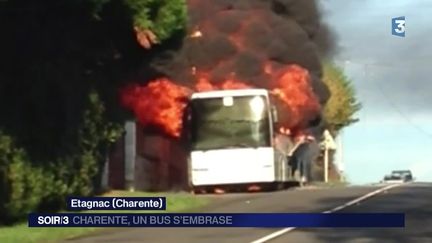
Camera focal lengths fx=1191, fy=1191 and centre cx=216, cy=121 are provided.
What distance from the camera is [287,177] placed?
45.2m

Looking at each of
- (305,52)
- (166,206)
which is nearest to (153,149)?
(305,52)

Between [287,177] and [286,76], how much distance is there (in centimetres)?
1214

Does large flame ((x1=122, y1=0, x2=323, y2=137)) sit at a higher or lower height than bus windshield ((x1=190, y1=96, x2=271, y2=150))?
higher

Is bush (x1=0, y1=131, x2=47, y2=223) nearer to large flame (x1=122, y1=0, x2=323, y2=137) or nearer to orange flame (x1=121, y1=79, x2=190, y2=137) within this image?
orange flame (x1=121, y1=79, x2=190, y2=137)

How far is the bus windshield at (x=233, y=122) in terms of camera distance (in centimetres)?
4038

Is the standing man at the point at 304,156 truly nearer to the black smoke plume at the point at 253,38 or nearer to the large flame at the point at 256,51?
the large flame at the point at 256,51

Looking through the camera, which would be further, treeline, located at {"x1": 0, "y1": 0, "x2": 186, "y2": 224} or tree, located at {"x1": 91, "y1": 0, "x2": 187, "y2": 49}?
treeline, located at {"x1": 0, "y1": 0, "x2": 186, "y2": 224}
